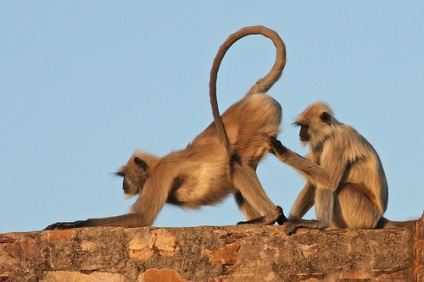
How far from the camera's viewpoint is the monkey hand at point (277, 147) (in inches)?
220

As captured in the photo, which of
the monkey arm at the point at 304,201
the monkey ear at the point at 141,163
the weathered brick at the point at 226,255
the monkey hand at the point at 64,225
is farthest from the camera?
the monkey ear at the point at 141,163

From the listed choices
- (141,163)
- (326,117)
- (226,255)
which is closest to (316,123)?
(326,117)

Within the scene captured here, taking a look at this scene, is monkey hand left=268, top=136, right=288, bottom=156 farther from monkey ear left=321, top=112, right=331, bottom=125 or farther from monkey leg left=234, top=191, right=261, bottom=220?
monkey leg left=234, top=191, right=261, bottom=220

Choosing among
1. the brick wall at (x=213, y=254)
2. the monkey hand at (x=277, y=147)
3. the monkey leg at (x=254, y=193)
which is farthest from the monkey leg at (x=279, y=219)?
the brick wall at (x=213, y=254)

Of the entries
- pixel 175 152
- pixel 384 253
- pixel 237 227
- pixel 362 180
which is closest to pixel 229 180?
pixel 175 152

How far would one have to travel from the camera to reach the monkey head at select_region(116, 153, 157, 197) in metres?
6.26

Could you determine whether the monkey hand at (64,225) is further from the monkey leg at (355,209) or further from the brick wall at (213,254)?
the monkey leg at (355,209)

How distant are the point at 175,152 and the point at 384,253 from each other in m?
2.09

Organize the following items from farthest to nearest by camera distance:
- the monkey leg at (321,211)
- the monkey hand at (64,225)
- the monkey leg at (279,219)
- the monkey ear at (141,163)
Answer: the monkey ear at (141,163) → the monkey leg at (279,219) → the monkey hand at (64,225) → the monkey leg at (321,211)

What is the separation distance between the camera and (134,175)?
6.30m

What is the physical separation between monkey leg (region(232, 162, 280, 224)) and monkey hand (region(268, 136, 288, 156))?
1.03 feet

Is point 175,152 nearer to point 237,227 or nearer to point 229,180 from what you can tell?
point 229,180

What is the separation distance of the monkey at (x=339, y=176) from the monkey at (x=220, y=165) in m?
0.32

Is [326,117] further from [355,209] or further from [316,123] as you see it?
[355,209]
